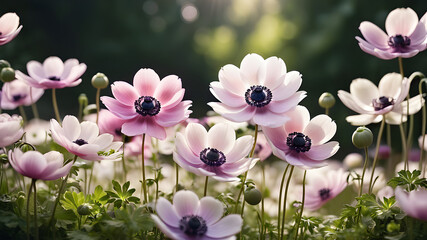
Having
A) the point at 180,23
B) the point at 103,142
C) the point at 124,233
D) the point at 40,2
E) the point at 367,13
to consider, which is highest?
the point at 180,23

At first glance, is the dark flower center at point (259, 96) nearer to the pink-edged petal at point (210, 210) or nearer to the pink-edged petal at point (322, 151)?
the pink-edged petal at point (322, 151)

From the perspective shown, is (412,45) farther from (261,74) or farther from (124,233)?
(124,233)

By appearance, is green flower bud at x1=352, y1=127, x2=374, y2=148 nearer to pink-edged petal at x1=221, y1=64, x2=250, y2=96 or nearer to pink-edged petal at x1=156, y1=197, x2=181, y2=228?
pink-edged petal at x1=221, y1=64, x2=250, y2=96

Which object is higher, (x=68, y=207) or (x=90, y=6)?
(x=90, y=6)

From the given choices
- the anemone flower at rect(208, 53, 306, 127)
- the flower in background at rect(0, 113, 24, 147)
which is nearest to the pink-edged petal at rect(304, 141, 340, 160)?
the anemone flower at rect(208, 53, 306, 127)

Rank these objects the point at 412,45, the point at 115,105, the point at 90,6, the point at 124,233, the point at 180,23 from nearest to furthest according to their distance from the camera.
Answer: the point at 124,233 → the point at 115,105 → the point at 412,45 → the point at 90,6 → the point at 180,23

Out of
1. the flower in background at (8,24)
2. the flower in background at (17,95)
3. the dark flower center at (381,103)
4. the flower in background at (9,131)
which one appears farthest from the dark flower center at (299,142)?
the flower in background at (17,95)

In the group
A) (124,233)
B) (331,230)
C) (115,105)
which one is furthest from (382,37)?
(124,233)

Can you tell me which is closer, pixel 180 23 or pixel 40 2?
pixel 40 2
